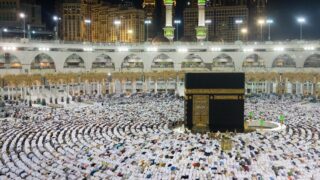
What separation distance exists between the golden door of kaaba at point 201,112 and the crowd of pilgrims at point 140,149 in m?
2.17

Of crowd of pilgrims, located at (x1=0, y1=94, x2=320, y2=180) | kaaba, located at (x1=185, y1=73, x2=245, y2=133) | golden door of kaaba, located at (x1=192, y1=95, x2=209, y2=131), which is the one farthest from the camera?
golden door of kaaba, located at (x1=192, y1=95, x2=209, y2=131)

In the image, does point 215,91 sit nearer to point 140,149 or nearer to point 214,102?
point 214,102

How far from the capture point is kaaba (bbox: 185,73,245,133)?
1006 inches

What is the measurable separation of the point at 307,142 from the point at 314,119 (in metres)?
8.29

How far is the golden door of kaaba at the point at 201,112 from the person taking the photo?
2586cm

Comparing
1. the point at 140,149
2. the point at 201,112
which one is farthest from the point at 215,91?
the point at 140,149

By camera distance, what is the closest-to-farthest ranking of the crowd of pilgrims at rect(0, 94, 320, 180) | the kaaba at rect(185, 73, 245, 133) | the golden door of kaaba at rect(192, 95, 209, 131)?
the crowd of pilgrims at rect(0, 94, 320, 180) → the kaaba at rect(185, 73, 245, 133) → the golden door of kaaba at rect(192, 95, 209, 131)

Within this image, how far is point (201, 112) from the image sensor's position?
85.3 ft

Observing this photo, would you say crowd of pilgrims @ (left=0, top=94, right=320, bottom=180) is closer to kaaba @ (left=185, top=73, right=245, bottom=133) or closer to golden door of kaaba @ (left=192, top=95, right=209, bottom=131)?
golden door of kaaba @ (left=192, top=95, right=209, bottom=131)

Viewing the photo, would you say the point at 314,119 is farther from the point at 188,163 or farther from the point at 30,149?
the point at 30,149

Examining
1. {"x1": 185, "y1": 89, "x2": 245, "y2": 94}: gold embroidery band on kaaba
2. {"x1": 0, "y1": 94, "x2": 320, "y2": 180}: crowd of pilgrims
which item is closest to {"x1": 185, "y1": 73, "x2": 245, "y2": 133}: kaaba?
{"x1": 185, "y1": 89, "x2": 245, "y2": 94}: gold embroidery band on kaaba

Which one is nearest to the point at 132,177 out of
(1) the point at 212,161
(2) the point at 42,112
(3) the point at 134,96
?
(1) the point at 212,161

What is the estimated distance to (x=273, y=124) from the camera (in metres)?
27.3

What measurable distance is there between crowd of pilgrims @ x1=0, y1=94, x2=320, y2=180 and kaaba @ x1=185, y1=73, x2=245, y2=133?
233cm
